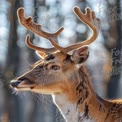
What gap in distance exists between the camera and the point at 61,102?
4.64m

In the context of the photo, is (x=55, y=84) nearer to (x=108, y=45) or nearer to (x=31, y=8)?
(x=108, y=45)

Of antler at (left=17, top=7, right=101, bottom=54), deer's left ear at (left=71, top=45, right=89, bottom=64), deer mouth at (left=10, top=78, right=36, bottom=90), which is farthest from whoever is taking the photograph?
antler at (left=17, top=7, right=101, bottom=54)

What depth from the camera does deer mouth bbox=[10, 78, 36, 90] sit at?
181 inches

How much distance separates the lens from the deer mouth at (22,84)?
4598mm

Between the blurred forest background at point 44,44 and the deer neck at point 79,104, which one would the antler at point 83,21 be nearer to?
the deer neck at point 79,104

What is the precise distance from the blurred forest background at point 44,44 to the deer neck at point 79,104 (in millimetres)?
5557

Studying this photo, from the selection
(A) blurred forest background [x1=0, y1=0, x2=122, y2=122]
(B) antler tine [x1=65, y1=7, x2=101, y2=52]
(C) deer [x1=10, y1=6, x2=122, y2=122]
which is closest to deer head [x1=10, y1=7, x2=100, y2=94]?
(C) deer [x1=10, y1=6, x2=122, y2=122]

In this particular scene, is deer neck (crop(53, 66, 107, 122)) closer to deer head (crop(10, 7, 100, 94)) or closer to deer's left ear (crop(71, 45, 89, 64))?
deer head (crop(10, 7, 100, 94))

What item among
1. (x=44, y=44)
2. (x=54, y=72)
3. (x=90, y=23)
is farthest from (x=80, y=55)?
(x=44, y=44)

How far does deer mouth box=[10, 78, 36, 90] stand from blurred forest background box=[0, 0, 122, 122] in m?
5.71

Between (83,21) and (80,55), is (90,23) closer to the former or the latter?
(83,21)

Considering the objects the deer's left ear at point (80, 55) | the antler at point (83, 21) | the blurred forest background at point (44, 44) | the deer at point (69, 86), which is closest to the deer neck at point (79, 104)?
the deer at point (69, 86)

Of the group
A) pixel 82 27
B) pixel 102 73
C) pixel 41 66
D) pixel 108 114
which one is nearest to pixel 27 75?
pixel 41 66

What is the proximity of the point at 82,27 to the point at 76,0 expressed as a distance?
65 cm
